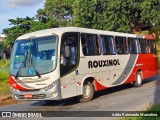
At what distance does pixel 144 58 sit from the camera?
787 inches

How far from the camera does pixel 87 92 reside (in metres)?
14.0

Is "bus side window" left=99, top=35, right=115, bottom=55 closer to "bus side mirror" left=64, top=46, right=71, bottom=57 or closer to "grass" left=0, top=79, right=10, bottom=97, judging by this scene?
"bus side mirror" left=64, top=46, right=71, bottom=57

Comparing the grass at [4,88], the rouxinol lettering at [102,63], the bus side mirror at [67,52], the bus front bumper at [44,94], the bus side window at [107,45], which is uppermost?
the bus side window at [107,45]

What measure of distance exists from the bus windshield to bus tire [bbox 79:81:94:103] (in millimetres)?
2081

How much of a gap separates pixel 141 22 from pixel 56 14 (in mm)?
27555

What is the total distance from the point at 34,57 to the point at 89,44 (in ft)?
8.79

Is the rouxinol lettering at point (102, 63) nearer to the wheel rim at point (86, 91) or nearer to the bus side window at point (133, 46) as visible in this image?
the wheel rim at point (86, 91)

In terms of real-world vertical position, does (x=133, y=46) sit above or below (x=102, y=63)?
above

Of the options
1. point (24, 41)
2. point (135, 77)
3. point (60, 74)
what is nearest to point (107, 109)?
point (60, 74)

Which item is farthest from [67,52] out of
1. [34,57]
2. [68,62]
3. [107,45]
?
[107,45]

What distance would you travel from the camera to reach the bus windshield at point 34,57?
41.0ft

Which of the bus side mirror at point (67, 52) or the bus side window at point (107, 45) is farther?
the bus side window at point (107, 45)

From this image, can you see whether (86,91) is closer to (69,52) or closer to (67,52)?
(69,52)

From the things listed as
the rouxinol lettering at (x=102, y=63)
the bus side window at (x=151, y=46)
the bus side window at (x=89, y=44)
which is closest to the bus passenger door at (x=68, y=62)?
the bus side window at (x=89, y=44)
